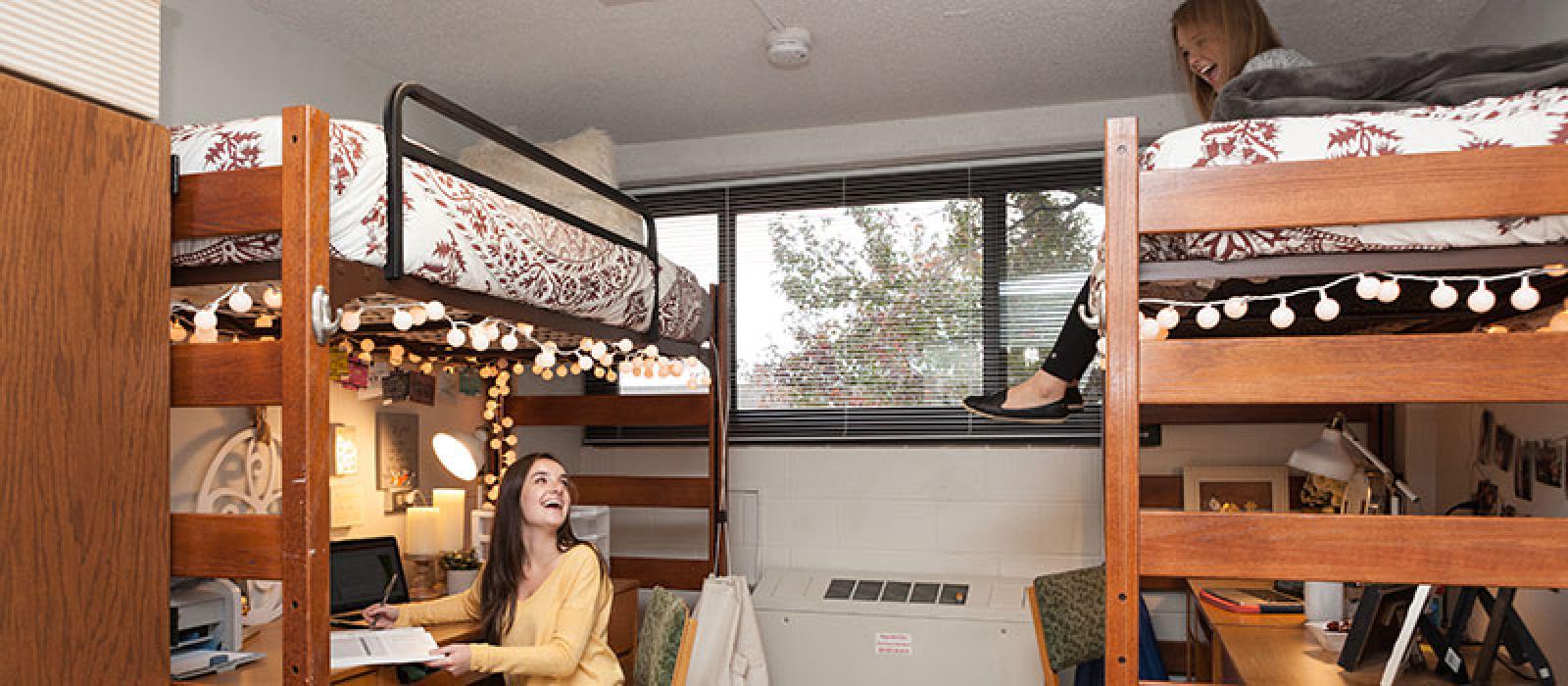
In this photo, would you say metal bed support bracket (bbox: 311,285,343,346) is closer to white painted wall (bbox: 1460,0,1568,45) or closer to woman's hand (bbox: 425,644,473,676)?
woman's hand (bbox: 425,644,473,676)

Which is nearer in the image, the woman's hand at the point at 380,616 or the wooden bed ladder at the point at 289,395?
the wooden bed ladder at the point at 289,395

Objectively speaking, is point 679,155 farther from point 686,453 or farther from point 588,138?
point 686,453

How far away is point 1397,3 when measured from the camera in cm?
285

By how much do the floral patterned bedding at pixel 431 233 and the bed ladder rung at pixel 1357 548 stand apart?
129cm

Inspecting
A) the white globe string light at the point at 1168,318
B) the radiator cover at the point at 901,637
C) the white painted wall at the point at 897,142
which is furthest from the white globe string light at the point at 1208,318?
the white painted wall at the point at 897,142

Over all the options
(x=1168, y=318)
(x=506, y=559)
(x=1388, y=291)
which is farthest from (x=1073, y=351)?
(x=506, y=559)

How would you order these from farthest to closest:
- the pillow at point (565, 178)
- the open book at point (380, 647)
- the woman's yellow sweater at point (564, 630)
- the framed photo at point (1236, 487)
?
1. the framed photo at point (1236, 487)
2. the pillow at point (565, 178)
3. the woman's yellow sweater at point (564, 630)
4. the open book at point (380, 647)

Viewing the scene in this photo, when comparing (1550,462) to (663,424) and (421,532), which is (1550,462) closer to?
(663,424)

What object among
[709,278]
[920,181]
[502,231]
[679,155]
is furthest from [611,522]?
[502,231]

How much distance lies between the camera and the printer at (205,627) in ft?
7.64

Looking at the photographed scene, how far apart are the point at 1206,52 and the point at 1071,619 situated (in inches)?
58.4

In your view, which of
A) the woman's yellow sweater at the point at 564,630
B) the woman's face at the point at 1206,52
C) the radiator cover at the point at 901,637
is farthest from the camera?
the radiator cover at the point at 901,637

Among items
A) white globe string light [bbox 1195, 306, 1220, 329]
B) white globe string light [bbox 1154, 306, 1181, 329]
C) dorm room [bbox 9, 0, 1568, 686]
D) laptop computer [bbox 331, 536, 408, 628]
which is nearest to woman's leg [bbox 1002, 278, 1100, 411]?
dorm room [bbox 9, 0, 1568, 686]

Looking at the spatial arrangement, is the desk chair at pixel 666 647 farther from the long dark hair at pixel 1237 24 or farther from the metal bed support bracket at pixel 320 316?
the long dark hair at pixel 1237 24
